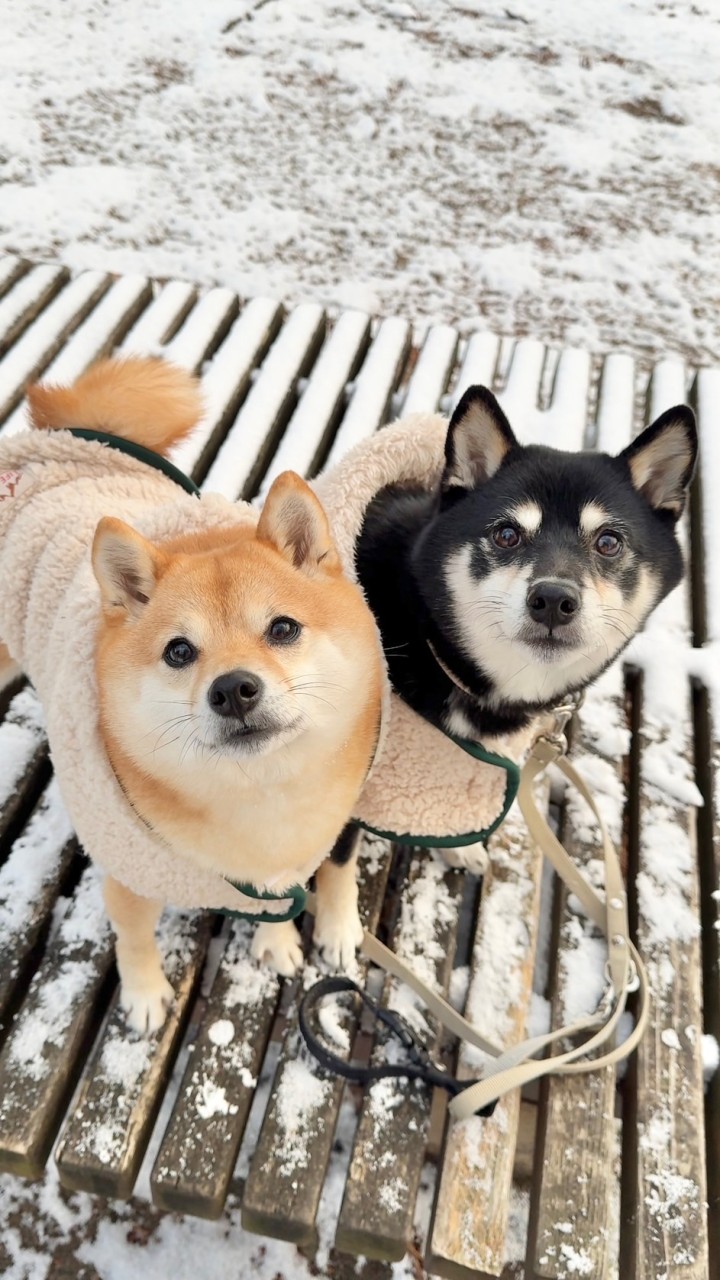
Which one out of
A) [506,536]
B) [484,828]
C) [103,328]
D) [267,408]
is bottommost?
[484,828]

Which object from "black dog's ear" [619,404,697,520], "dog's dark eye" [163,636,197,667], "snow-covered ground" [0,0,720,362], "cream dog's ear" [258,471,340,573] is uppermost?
"snow-covered ground" [0,0,720,362]

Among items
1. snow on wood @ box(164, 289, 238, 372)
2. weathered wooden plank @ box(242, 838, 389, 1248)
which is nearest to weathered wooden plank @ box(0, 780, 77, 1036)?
weathered wooden plank @ box(242, 838, 389, 1248)

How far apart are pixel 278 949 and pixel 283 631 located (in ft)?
2.37

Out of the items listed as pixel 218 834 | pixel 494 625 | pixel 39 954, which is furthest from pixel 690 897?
pixel 39 954

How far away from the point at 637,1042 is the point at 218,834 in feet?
2.86

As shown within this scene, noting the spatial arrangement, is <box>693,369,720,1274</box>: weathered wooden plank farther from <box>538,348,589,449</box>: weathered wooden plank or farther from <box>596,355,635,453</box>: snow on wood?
<box>538,348,589,449</box>: weathered wooden plank

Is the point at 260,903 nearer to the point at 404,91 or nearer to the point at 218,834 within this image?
the point at 218,834

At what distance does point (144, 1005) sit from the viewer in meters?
1.46

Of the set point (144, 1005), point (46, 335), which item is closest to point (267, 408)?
point (46, 335)

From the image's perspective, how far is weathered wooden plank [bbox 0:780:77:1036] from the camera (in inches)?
60.3

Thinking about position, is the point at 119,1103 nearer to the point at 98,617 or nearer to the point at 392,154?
the point at 98,617

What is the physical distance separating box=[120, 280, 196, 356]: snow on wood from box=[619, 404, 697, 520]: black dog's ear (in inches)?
66.2

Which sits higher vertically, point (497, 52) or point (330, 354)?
point (497, 52)

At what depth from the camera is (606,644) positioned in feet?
4.25
